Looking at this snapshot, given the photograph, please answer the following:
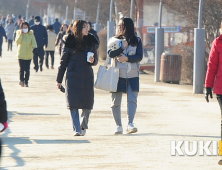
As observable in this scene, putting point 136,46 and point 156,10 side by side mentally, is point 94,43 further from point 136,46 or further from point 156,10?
point 156,10

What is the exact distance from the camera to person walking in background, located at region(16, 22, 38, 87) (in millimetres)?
16969

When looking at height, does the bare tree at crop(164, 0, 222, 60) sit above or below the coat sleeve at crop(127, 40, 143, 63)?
above

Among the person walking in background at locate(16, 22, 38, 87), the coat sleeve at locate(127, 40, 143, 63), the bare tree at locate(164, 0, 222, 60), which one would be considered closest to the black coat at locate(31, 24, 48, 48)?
the person walking in background at locate(16, 22, 38, 87)

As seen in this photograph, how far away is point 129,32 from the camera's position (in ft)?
30.6

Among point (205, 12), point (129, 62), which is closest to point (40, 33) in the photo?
point (205, 12)

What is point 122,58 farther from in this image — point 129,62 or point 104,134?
point 104,134

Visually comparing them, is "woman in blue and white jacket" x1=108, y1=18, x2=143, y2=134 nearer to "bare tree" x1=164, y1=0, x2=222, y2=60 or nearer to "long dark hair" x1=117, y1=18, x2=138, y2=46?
"long dark hair" x1=117, y1=18, x2=138, y2=46

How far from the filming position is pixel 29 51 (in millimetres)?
17078

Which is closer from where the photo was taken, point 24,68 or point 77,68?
point 77,68

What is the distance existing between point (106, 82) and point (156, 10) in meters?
14.7

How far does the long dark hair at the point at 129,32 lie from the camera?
9289 millimetres

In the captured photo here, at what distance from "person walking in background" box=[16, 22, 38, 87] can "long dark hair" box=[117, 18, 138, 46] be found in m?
7.82

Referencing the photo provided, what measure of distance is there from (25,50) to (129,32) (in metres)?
8.04

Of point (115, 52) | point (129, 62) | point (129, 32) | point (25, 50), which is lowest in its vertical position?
point (25, 50)
